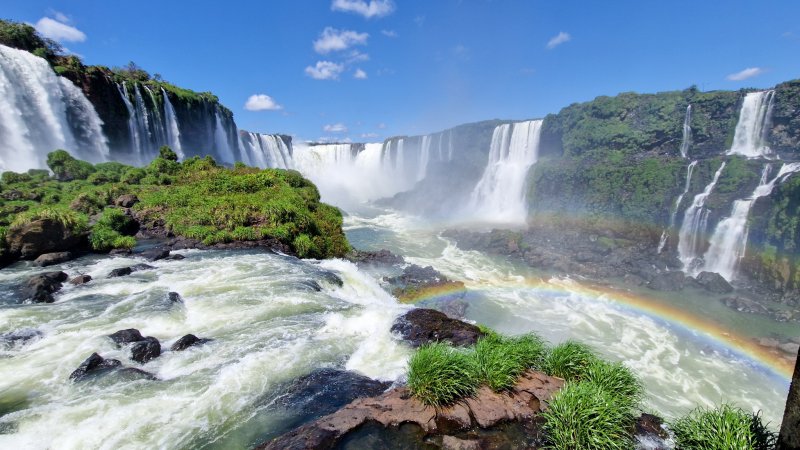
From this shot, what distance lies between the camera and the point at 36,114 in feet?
96.0

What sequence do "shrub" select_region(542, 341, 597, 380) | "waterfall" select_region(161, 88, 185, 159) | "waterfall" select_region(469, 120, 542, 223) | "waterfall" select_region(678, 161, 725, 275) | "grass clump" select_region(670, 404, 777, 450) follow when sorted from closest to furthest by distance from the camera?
"grass clump" select_region(670, 404, 777, 450) → "shrub" select_region(542, 341, 597, 380) → "waterfall" select_region(678, 161, 725, 275) → "waterfall" select_region(161, 88, 185, 159) → "waterfall" select_region(469, 120, 542, 223)

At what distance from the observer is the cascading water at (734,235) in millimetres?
30891

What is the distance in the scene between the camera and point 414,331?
31.6 ft

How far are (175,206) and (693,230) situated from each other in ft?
137

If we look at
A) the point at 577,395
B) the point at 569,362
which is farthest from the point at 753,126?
the point at 577,395

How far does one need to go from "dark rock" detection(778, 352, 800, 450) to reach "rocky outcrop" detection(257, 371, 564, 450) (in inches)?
111

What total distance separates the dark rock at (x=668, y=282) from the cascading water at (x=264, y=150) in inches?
2186

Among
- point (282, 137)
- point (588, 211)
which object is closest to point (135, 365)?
point (588, 211)

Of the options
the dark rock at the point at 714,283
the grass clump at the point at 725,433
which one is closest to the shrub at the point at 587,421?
the grass clump at the point at 725,433

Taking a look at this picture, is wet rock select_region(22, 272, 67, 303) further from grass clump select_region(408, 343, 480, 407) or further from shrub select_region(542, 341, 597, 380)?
shrub select_region(542, 341, 597, 380)

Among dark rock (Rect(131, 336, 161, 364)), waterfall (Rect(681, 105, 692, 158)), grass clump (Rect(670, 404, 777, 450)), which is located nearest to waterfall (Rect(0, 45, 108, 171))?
dark rock (Rect(131, 336, 161, 364))

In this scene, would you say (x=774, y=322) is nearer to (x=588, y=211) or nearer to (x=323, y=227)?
(x=588, y=211)

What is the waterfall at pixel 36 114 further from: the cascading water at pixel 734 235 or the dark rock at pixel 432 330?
the cascading water at pixel 734 235

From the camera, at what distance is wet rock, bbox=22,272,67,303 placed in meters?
10.9
